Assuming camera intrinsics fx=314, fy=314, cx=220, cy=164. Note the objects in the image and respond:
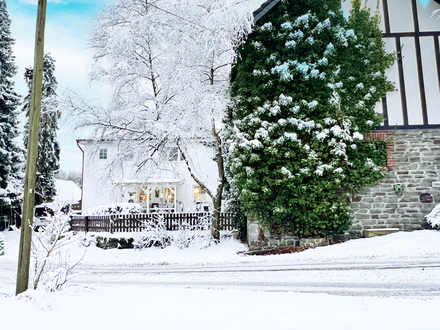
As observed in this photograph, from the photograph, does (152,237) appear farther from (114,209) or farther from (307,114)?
(307,114)

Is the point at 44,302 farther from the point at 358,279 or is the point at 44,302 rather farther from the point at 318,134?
the point at 318,134

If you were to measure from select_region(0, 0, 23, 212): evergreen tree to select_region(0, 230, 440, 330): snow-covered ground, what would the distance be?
8.74 m

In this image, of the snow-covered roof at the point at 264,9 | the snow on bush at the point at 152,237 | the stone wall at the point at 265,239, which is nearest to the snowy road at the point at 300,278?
the stone wall at the point at 265,239

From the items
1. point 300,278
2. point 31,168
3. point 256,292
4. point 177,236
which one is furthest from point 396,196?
point 31,168

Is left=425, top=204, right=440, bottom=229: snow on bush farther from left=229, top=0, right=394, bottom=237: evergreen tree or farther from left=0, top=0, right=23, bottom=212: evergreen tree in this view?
left=0, top=0, right=23, bottom=212: evergreen tree

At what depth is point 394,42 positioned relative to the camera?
400 inches

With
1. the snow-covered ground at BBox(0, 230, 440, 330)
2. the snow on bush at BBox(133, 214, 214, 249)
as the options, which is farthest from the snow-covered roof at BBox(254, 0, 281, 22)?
the snow-covered ground at BBox(0, 230, 440, 330)

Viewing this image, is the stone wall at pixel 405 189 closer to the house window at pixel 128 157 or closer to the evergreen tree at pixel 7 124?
the house window at pixel 128 157

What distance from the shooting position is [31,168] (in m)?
4.86

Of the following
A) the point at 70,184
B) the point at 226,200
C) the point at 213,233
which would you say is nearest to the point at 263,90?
the point at 226,200

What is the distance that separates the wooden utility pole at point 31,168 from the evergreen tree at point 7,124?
517 inches

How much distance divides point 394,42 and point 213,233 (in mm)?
8598

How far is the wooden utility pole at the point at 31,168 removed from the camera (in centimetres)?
476

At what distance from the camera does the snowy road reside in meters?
5.18
